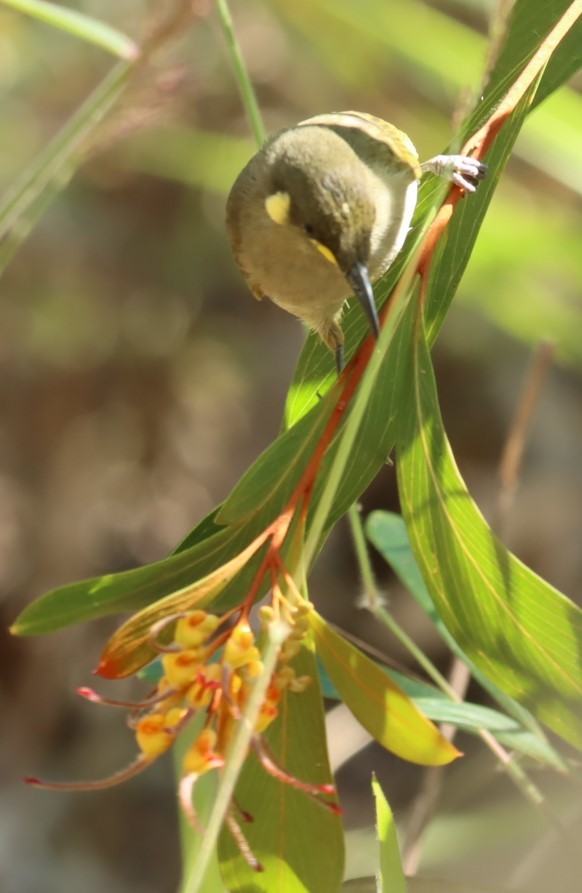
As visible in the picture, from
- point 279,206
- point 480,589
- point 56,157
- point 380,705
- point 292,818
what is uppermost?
point 279,206

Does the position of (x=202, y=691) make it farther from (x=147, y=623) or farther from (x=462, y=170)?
(x=462, y=170)

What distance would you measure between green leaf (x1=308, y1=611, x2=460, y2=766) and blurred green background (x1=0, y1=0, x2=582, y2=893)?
5.13 feet

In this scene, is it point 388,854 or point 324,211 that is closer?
point 388,854

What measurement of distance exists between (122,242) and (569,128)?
1.70 meters

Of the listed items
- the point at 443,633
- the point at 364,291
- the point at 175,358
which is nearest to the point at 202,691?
the point at 364,291

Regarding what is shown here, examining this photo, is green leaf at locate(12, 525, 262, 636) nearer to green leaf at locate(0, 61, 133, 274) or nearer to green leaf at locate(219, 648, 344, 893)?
green leaf at locate(219, 648, 344, 893)

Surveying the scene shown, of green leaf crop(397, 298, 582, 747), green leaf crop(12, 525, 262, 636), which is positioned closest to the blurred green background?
green leaf crop(397, 298, 582, 747)

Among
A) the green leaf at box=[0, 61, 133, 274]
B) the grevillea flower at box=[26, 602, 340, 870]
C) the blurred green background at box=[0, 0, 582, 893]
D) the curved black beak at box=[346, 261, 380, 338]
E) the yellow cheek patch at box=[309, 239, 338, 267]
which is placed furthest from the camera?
the blurred green background at box=[0, 0, 582, 893]

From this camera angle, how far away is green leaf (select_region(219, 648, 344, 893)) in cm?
89

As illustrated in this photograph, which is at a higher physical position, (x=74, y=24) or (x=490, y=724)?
(x=74, y=24)

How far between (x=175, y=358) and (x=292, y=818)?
8.11ft

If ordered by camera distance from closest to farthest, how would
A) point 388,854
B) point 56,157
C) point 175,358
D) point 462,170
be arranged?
point 388,854 < point 462,170 < point 56,157 < point 175,358

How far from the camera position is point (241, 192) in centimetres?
148

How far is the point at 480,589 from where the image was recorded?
3.19 ft
